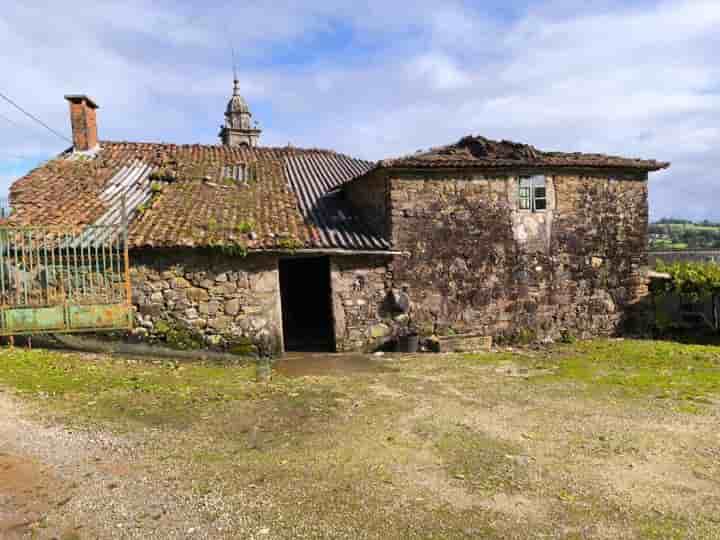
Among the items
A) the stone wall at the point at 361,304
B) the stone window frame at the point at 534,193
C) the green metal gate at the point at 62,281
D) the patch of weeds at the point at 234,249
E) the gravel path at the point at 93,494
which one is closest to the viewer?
the gravel path at the point at 93,494

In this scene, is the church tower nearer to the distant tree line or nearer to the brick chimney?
the brick chimney

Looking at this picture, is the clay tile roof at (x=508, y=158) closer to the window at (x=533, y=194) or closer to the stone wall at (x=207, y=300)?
the window at (x=533, y=194)

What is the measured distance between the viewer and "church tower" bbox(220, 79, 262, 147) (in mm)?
28203

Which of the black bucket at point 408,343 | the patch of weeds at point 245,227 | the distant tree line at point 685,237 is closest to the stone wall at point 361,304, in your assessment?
the black bucket at point 408,343

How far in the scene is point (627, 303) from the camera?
13062mm

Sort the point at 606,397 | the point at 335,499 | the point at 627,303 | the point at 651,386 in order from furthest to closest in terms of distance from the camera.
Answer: the point at 627,303
the point at 651,386
the point at 606,397
the point at 335,499

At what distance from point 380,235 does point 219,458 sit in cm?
741

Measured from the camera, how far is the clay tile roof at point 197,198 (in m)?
10.8

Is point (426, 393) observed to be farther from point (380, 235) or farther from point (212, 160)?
point (212, 160)

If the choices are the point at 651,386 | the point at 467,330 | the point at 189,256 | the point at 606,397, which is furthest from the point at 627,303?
the point at 189,256

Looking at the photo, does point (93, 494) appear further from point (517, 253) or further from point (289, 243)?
point (517, 253)

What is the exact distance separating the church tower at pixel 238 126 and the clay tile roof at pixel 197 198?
1218 centimetres

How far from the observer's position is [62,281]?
971cm

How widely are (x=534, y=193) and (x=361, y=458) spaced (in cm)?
899
